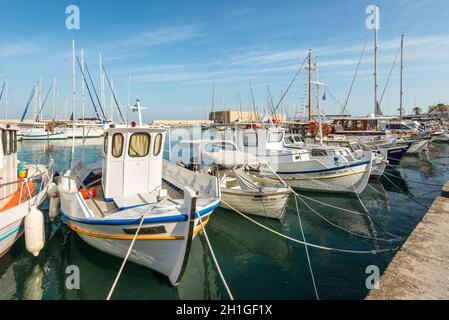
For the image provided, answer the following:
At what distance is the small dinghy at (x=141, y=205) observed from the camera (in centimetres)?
573

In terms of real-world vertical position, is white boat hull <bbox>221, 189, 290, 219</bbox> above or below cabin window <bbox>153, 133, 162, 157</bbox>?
below

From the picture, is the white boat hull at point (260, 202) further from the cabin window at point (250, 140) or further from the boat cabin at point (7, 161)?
the cabin window at point (250, 140)

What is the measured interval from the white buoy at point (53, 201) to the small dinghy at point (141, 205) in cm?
106

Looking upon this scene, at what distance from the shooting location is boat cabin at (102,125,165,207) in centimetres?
788

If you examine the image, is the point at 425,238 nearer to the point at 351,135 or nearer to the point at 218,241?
the point at 218,241

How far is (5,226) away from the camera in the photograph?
6641 mm

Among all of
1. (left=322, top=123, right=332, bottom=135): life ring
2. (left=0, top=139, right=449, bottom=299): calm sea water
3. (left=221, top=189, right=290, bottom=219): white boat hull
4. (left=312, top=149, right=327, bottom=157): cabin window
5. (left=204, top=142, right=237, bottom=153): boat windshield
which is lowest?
(left=0, top=139, right=449, bottom=299): calm sea water

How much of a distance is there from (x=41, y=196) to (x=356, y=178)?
14690 millimetres

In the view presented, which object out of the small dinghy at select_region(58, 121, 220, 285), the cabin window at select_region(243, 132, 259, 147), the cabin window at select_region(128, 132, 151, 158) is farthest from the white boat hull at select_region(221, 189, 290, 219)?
the cabin window at select_region(243, 132, 259, 147)

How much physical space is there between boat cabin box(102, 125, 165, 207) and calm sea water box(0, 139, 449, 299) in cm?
186

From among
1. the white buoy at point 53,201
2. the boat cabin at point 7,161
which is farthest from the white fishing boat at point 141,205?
the boat cabin at point 7,161

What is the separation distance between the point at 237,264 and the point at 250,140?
10965mm

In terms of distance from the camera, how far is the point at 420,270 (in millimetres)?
4820

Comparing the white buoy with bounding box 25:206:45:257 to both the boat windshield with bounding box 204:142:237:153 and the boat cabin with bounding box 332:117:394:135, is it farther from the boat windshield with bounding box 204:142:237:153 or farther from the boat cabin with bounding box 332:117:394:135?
the boat cabin with bounding box 332:117:394:135
